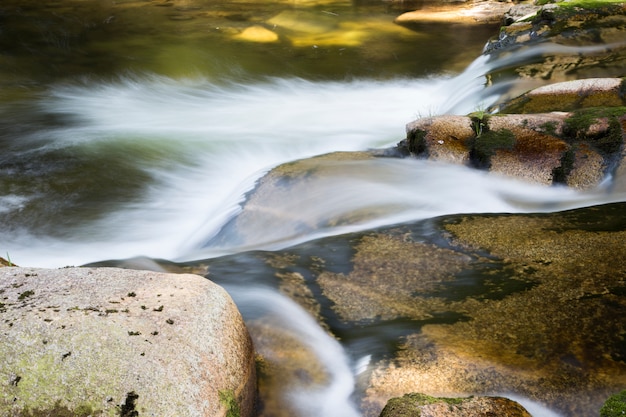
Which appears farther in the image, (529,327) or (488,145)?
(488,145)

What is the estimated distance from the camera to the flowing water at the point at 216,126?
6379mm

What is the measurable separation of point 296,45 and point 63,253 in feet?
33.7

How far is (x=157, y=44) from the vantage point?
1580 centimetres

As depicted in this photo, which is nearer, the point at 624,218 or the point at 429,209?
the point at 624,218

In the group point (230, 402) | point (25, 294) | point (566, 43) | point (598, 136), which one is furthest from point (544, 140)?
point (25, 294)

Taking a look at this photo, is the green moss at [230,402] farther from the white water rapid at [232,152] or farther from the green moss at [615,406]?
the white water rapid at [232,152]

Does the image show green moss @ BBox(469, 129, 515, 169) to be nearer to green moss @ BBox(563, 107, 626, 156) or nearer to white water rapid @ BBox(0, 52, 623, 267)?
white water rapid @ BBox(0, 52, 623, 267)

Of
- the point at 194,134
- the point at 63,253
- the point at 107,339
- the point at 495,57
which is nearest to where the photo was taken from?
the point at 107,339

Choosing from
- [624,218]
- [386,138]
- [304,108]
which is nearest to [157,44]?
[304,108]

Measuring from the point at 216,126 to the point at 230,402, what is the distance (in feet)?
28.0

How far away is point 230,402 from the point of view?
3.15 meters

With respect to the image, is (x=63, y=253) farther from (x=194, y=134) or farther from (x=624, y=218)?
(x=624, y=218)

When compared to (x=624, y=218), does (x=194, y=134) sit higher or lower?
lower

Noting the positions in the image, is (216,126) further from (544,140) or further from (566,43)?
(544,140)
